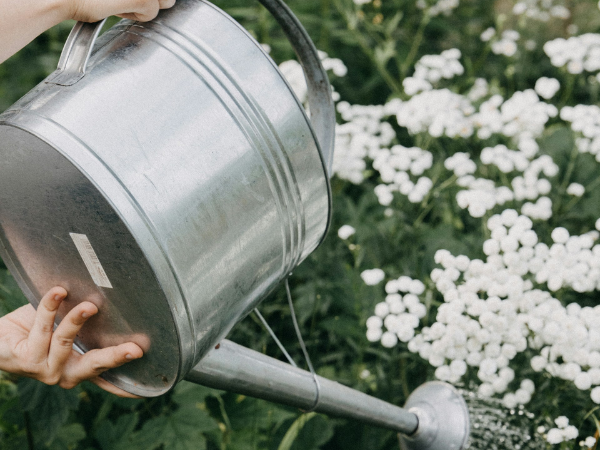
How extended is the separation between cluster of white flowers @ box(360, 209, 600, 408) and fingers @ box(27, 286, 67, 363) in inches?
21.4

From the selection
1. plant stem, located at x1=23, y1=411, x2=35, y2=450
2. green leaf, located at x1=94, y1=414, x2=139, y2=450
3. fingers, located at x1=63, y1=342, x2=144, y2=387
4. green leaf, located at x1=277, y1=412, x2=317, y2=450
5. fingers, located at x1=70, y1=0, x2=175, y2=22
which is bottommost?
green leaf, located at x1=277, y1=412, x2=317, y2=450

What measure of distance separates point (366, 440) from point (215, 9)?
2.86 ft

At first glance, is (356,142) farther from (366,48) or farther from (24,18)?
(24,18)

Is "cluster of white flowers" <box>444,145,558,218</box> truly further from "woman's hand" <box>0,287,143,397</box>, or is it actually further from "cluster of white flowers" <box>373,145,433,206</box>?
"woman's hand" <box>0,287,143,397</box>

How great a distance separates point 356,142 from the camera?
1380mm

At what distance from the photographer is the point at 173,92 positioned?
1.90ft

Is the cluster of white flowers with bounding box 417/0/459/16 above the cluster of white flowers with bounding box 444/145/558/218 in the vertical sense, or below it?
below

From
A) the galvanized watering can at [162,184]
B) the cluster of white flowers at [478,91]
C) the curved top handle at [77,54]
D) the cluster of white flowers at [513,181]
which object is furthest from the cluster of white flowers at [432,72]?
the curved top handle at [77,54]

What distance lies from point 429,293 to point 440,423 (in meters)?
0.24

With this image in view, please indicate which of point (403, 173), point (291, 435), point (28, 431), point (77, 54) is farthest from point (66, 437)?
point (403, 173)

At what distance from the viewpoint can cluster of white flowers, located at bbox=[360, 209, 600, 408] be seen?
88cm

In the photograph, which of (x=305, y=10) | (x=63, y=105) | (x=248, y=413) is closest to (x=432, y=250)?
(x=248, y=413)

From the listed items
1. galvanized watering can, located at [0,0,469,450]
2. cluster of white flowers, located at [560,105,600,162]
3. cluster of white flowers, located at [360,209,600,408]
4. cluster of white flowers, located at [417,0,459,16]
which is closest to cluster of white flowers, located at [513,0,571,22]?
cluster of white flowers, located at [417,0,459,16]

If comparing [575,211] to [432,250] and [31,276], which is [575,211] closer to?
[432,250]
